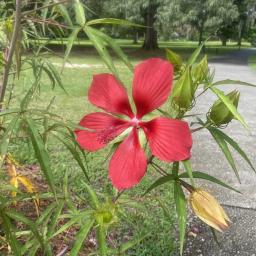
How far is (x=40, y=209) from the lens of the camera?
2.52 m

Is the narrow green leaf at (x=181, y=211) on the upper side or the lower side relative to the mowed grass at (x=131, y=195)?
upper

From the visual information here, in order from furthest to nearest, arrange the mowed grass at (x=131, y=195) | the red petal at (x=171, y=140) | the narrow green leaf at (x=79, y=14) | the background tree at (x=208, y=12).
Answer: the background tree at (x=208, y=12) < the mowed grass at (x=131, y=195) < the narrow green leaf at (x=79, y=14) < the red petal at (x=171, y=140)

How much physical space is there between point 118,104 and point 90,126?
0.22 ft

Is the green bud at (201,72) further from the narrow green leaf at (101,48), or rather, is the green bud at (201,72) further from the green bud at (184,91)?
the narrow green leaf at (101,48)

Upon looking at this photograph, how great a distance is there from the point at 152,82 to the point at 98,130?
0.14 metres

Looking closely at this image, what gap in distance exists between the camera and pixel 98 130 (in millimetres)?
872

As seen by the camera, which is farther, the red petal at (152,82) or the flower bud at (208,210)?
the flower bud at (208,210)

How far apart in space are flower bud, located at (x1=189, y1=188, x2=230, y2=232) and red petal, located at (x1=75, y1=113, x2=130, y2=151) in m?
0.23

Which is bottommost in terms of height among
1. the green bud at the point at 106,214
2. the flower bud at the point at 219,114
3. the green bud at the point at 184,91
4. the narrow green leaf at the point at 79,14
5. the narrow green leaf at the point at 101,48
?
the green bud at the point at 106,214

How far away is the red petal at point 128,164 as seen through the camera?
78 cm

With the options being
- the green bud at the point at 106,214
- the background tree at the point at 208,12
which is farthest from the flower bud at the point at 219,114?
the background tree at the point at 208,12

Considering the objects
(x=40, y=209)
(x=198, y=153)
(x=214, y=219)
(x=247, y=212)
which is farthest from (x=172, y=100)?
(x=198, y=153)

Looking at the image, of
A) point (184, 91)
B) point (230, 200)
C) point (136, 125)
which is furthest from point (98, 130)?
point (230, 200)

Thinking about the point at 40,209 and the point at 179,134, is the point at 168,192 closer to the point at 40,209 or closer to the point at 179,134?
the point at 40,209
